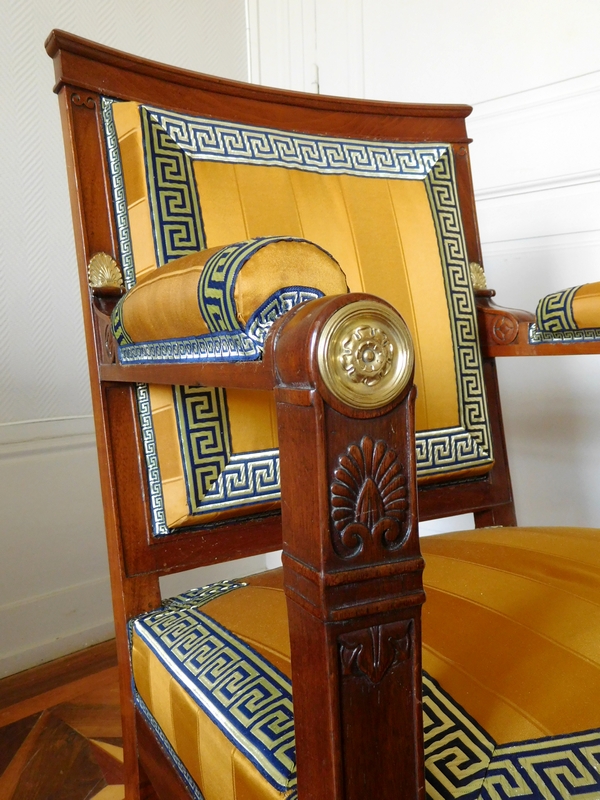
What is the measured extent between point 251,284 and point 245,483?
0.37m

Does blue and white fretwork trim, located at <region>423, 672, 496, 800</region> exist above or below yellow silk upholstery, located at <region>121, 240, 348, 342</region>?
below

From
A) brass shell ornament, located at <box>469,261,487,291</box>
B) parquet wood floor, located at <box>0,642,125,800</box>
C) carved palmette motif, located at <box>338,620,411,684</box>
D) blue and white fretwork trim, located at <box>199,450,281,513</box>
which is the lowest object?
parquet wood floor, located at <box>0,642,125,800</box>

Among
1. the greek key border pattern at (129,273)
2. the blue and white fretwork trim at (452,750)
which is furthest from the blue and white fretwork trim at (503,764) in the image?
the greek key border pattern at (129,273)

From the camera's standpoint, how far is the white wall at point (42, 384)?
1461 mm

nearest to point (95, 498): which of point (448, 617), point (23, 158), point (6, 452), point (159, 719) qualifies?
point (6, 452)

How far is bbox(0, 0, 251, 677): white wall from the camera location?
146cm

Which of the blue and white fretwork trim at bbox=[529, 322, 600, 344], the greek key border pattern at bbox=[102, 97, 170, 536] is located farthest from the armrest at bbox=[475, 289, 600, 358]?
the greek key border pattern at bbox=[102, 97, 170, 536]

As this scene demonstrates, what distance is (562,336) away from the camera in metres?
0.75

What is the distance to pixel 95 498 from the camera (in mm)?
1601

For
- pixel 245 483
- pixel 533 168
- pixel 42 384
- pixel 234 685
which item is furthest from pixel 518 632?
pixel 42 384

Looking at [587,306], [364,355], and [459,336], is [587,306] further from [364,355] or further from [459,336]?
[364,355]

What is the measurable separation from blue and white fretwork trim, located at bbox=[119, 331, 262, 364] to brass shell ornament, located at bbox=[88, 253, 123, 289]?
0.10 metres

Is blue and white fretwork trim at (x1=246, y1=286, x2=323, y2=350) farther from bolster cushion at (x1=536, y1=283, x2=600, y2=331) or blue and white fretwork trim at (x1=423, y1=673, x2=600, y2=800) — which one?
bolster cushion at (x1=536, y1=283, x2=600, y2=331)

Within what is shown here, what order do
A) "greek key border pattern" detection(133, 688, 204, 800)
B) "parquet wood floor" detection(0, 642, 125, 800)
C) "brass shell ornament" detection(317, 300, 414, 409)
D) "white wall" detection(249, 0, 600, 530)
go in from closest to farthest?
"brass shell ornament" detection(317, 300, 414, 409), "greek key border pattern" detection(133, 688, 204, 800), "parquet wood floor" detection(0, 642, 125, 800), "white wall" detection(249, 0, 600, 530)
